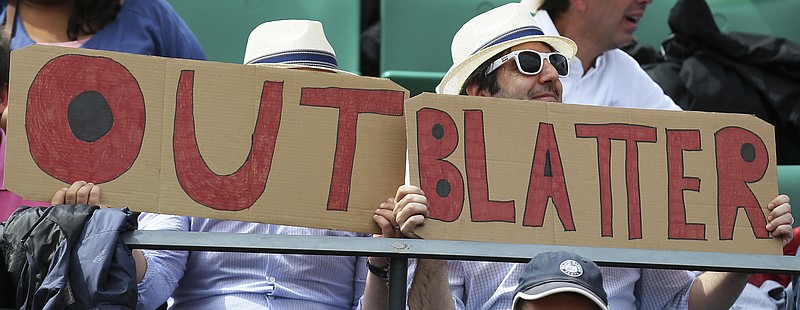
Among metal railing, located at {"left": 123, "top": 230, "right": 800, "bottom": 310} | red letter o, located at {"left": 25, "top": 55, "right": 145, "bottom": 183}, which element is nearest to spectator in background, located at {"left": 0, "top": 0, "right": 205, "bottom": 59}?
red letter o, located at {"left": 25, "top": 55, "right": 145, "bottom": 183}

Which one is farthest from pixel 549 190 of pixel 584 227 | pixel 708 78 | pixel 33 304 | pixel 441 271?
pixel 708 78

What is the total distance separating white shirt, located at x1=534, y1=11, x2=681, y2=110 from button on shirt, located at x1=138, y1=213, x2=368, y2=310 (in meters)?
1.37

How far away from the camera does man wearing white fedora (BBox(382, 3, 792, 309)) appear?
2902mm

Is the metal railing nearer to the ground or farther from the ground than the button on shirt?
farther from the ground

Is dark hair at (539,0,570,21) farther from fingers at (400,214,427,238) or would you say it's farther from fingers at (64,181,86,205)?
fingers at (64,181,86,205)

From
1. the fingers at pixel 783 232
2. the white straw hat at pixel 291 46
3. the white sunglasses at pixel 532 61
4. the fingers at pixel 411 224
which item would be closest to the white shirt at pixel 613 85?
the white sunglasses at pixel 532 61

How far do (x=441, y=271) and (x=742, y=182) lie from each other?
2.45 ft

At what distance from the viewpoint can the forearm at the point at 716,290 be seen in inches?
120

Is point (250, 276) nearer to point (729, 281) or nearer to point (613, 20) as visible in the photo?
point (729, 281)

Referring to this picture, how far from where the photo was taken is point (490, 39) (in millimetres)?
3473

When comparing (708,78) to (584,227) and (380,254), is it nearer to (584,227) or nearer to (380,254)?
(584,227)

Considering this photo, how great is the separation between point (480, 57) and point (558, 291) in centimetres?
114

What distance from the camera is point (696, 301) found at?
3166 mm

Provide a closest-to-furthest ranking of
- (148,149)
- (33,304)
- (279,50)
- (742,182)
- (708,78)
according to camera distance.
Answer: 1. (33,304)
2. (148,149)
3. (742,182)
4. (279,50)
5. (708,78)
